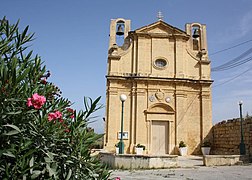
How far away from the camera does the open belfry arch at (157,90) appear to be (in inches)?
703

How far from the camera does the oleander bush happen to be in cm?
196

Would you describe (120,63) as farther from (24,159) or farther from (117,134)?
(24,159)

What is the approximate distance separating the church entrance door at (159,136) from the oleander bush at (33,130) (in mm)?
15978

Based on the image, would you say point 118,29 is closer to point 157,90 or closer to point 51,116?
point 157,90

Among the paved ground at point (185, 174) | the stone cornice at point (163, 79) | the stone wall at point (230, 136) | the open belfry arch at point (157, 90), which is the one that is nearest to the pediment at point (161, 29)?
the open belfry arch at point (157, 90)

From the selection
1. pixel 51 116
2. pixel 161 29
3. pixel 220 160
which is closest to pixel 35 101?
pixel 51 116

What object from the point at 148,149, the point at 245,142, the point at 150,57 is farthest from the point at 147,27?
the point at 245,142

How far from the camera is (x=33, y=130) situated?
2088mm

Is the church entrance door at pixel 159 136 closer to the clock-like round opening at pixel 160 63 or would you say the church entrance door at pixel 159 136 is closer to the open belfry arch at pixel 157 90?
the open belfry arch at pixel 157 90

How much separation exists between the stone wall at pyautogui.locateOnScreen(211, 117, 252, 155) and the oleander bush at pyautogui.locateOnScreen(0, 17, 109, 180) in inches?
501

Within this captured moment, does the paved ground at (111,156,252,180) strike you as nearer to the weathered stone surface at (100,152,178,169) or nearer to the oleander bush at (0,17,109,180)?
the weathered stone surface at (100,152,178,169)

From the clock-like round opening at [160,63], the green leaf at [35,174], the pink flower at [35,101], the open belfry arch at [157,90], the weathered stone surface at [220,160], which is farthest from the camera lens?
the clock-like round opening at [160,63]

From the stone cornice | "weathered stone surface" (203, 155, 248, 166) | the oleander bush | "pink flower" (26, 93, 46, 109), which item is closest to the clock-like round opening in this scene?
the stone cornice

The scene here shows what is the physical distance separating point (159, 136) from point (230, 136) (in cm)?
475
